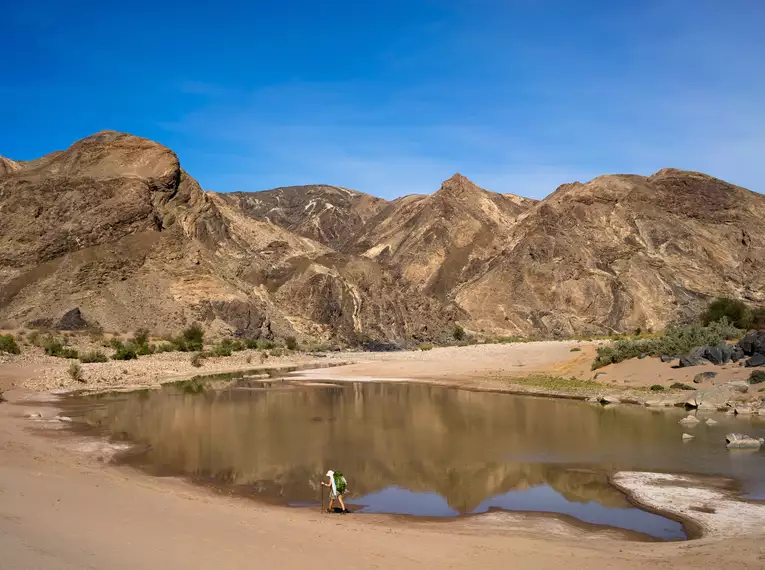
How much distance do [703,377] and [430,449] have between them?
603 inches

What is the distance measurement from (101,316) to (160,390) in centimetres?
2784

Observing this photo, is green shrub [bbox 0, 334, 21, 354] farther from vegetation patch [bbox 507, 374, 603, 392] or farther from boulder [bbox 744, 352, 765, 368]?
boulder [bbox 744, 352, 765, 368]

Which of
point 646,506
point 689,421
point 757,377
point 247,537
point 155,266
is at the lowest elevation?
point 646,506

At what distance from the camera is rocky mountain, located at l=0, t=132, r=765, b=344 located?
198 ft

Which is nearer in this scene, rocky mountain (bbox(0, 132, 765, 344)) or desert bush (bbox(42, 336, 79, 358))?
desert bush (bbox(42, 336, 79, 358))

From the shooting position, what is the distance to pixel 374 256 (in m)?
112

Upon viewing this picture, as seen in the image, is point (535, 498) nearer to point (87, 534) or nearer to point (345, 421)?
point (87, 534)

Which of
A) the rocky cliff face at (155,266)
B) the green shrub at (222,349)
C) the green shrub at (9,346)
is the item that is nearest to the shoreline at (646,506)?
the green shrub at (9,346)

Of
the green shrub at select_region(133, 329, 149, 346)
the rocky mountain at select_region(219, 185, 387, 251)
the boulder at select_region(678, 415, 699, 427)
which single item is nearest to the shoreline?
the boulder at select_region(678, 415, 699, 427)

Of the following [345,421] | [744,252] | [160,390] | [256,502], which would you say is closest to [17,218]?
[160,390]

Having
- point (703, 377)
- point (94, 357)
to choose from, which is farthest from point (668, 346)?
point (94, 357)

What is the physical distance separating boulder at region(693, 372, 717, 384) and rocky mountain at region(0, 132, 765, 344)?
4262cm

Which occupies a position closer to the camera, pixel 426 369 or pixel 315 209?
pixel 426 369

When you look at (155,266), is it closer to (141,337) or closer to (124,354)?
(141,337)
